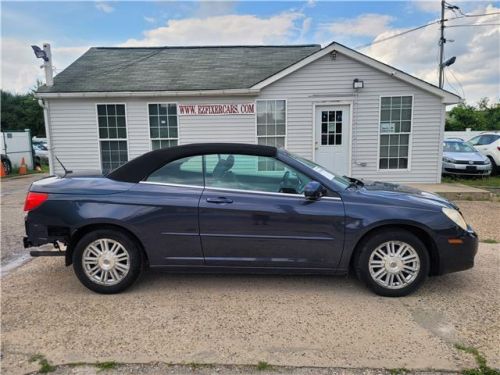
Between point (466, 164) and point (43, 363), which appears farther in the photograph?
point (466, 164)

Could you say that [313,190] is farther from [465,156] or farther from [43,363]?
[465,156]

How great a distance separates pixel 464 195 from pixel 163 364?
27.9 ft

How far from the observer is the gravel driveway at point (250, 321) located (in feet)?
8.79

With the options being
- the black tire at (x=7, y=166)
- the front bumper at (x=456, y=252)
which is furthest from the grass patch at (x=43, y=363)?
the black tire at (x=7, y=166)

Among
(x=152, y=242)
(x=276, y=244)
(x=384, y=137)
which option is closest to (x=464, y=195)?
(x=384, y=137)

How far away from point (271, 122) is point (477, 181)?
6972mm

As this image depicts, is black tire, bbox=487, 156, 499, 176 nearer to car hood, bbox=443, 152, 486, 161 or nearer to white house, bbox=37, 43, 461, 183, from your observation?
car hood, bbox=443, 152, 486, 161

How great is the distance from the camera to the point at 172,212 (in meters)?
3.56

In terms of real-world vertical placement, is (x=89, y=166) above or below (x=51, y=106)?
below

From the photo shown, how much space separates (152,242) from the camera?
3613 millimetres

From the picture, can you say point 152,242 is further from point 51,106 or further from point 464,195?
point 51,106

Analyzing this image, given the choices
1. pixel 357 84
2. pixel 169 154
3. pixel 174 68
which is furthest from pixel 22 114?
pixel 169 154

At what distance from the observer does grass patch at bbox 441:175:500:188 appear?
36.0 ft

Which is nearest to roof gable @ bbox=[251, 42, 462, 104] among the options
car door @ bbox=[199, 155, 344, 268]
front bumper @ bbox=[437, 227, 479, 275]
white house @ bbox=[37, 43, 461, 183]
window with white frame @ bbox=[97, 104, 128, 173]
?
white house @ bbox=[37, 43, 461, 183]
